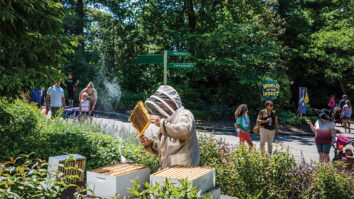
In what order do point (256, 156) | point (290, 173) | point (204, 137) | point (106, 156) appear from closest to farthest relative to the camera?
point (290, 173)
point (256, 156)
point (106, 156)
point (204, 137)

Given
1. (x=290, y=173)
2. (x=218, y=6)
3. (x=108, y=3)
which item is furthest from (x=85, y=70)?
(x=290, y=173)

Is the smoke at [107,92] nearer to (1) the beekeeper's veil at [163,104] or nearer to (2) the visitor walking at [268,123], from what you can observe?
(2) the visitor walking at [268,123]

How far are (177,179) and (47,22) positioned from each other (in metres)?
4.64

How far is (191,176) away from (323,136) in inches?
254

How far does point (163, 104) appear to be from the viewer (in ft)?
10.00

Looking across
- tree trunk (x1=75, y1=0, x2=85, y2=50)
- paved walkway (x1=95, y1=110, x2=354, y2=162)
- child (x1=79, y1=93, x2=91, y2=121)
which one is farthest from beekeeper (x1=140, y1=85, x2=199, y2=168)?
tree trunk (x1=75, y1=0, x2=85, y2=50)

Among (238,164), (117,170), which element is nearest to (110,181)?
(117,170)

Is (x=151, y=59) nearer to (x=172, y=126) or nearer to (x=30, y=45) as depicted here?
(x=30, y=45)

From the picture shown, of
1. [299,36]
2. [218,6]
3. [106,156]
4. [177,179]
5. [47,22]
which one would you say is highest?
[218,6]

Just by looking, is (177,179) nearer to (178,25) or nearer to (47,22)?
(47,22)

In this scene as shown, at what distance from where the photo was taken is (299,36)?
23953 millimetres

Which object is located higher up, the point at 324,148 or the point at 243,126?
the point at 243,126

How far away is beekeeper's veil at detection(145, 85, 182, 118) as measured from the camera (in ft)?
9.98

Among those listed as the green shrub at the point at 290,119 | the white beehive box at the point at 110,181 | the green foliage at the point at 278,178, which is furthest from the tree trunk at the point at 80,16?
the white beehive box at the point at 110,181
